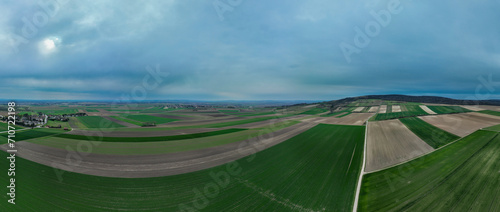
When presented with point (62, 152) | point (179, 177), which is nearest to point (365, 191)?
point (179, 177)

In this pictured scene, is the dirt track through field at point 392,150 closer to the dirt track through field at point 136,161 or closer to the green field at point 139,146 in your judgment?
the dirt track through field at point 136,161

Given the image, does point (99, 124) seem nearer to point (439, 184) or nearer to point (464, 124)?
point (439, 184)

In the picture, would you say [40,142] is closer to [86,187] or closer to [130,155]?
[130,155]

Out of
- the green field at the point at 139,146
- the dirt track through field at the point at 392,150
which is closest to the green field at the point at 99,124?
the green field at the point at 139,146

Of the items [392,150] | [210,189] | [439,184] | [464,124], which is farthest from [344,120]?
[210,189]

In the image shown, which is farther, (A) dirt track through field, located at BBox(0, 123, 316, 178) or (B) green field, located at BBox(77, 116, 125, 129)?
(B) green field, located at BBox(77, 116, 125, 129)

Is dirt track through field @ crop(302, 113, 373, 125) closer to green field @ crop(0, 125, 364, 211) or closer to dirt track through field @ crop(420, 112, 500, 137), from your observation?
dirt track through field @ crop(420, 112, 500, 137)

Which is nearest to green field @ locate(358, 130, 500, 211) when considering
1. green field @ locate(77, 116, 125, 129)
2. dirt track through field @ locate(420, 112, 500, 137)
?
dirt track through field @ locate(420, 112, 500, 137)
